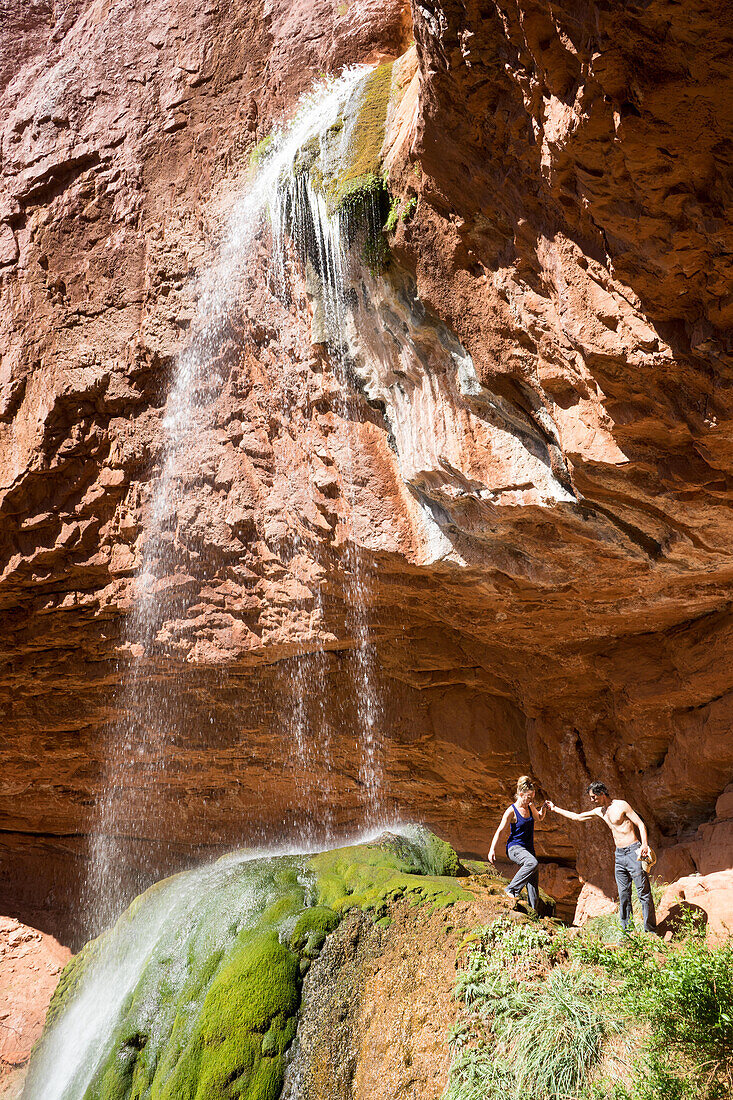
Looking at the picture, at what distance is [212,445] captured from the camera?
9.05 m

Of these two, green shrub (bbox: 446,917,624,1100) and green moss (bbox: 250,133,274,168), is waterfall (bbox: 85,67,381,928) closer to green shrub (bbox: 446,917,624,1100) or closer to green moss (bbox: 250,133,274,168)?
green moss (bbox: 250,133,274,168)

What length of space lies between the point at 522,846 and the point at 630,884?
3.22ft

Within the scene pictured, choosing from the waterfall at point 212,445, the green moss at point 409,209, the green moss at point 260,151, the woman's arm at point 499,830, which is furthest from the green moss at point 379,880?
the green moss at point 260,151

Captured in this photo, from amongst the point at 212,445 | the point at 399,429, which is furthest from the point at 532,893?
the point at 212,445

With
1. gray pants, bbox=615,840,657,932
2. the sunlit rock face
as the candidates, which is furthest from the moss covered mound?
the sunlit rock face

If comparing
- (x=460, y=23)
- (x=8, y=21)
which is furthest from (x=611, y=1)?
(x=8, y=21)

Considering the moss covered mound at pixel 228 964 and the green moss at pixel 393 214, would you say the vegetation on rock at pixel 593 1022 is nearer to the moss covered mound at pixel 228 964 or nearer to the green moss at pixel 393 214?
the moss covered mound at pixel 228 964

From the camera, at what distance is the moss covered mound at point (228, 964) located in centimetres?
571

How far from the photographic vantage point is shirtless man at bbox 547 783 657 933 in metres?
6.31

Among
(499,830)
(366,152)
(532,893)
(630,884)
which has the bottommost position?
(630,884)

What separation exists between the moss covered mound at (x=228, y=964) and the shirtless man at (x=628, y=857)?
1.33m

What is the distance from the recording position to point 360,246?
280 inches

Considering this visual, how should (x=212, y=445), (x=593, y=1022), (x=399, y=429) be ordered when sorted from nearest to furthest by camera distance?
(x=593, y=1022)
(x=399, y=429)
(x=212, y=445)

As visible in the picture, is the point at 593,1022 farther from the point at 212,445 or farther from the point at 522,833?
the point at 212,445
